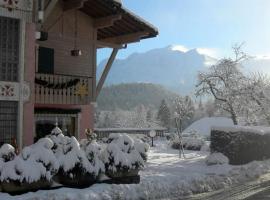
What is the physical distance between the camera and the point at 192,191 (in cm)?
1538

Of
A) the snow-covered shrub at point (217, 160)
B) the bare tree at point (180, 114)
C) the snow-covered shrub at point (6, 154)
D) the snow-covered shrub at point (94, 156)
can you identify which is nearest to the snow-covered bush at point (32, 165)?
the snow-covered shrub at point (6, 154)

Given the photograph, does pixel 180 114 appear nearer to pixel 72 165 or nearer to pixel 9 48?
pixel 9 48

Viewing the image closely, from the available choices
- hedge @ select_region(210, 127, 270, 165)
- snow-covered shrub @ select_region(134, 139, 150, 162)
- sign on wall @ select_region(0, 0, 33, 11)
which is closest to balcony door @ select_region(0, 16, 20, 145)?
sign on wall @ select_region(0, 0, 33, 11)

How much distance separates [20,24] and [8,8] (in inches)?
25.5

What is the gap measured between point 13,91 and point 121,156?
13.6 feet

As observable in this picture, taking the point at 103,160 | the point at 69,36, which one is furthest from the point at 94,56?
the point at 103,160

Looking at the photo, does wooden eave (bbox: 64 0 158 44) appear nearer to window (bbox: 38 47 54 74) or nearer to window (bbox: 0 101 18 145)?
window (bbox: 38 47 54 74)

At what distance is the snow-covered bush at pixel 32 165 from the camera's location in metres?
12.5

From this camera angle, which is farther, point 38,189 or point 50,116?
point 50,116

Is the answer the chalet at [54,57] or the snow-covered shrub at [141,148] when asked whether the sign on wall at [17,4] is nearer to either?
the chalet at [54,57]

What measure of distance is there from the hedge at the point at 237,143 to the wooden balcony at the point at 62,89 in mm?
6899

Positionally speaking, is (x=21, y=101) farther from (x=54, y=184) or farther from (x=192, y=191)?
(x=192, y=191)

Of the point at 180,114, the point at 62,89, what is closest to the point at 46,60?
the point at 62,89

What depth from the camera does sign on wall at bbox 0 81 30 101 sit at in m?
16.3
